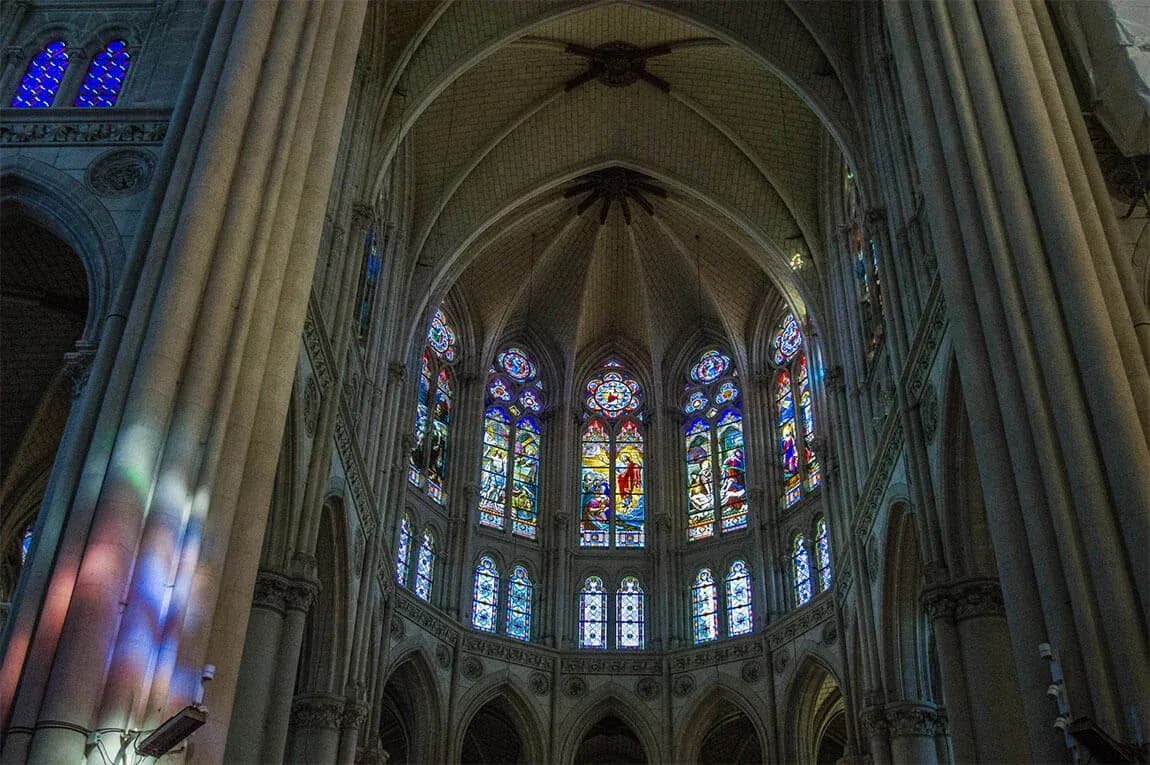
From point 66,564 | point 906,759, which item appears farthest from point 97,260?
point 906,759

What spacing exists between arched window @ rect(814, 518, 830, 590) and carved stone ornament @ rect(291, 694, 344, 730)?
41.3 feet

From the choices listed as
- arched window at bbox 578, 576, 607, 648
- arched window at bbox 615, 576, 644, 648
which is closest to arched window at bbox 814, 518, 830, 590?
arched window at bbox 615, 576, 644, 648

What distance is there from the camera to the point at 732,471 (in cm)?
3438

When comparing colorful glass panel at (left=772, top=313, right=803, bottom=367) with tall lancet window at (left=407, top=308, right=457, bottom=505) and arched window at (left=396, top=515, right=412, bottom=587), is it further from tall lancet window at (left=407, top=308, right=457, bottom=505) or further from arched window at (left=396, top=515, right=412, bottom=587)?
arched window at (left=396, top=515, right=412, bottom=587)

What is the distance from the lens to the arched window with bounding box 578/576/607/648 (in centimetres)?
3244

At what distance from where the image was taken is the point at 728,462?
113 ft

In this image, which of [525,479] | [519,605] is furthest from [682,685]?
[525,479]

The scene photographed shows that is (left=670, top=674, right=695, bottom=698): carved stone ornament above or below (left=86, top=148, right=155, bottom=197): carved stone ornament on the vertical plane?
below

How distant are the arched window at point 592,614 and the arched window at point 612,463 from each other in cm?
127

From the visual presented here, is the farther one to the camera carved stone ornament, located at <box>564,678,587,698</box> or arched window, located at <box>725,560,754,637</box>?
arched window, located at <box>725,560,754,637</box>

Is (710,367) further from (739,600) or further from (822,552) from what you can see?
(822,552)

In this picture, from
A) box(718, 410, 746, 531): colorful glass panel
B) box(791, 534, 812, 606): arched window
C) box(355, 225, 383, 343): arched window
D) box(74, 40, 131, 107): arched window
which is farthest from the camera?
box(718, 410, 746, 531): colorful glass panel

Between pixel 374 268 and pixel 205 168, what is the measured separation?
478 inches

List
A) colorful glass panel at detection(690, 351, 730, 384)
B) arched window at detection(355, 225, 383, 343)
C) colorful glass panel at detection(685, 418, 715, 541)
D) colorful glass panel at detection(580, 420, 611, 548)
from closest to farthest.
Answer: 1. arched window at detection(355, 225, 383, 343)
2. colorful glass panel at detection(685, 418, 715, 541)
3. colorful glass panel at detection(580, 420, 611, 548)
4. colorful glass panel at detection(690, 351, 730, 384)
